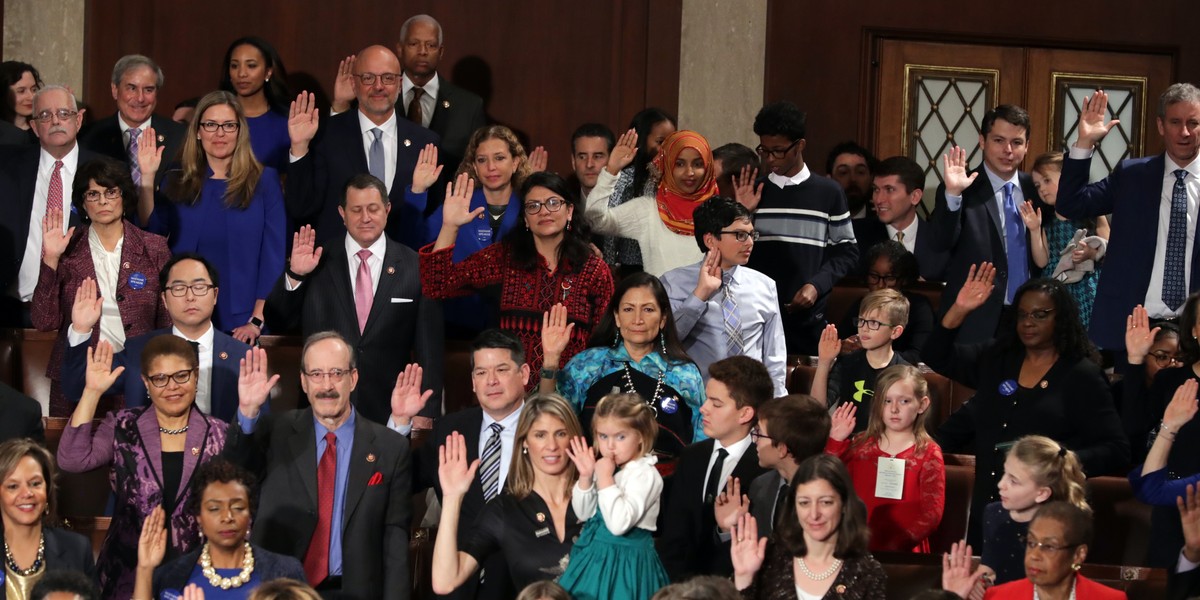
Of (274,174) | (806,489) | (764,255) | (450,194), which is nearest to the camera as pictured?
(806,489)

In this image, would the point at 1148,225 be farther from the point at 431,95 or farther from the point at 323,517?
the point at 431,95

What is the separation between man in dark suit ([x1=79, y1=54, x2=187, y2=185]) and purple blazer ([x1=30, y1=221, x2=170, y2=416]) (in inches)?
27.9

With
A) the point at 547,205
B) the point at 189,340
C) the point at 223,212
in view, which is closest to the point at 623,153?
the point at 547,205

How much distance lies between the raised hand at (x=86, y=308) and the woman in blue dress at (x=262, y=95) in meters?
1.34

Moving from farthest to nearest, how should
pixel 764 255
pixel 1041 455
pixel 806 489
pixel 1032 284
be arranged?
1. pixel 764 255
2. pixel 1032 284
3. pixel 1041 455
4. pixel 806 489

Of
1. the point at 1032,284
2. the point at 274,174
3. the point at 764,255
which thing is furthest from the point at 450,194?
the point at 1032,284

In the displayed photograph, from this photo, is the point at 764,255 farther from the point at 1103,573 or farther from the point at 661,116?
the point at 1103,573

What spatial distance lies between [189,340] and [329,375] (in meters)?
0.68

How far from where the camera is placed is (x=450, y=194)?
18.3 ft

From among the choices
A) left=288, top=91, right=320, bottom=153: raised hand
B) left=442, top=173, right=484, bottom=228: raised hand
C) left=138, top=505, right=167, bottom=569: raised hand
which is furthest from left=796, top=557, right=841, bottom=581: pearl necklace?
left=288, top=91, right=320, bottom=153: raised hand

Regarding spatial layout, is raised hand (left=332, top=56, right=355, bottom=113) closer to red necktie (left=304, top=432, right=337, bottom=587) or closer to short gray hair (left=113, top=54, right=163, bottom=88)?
short gray hair (left=113, top=54, right=163, bottom=88)

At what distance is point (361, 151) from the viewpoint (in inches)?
251

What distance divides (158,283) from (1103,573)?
3079mm

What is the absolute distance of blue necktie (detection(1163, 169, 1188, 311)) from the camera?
5.50 meters
